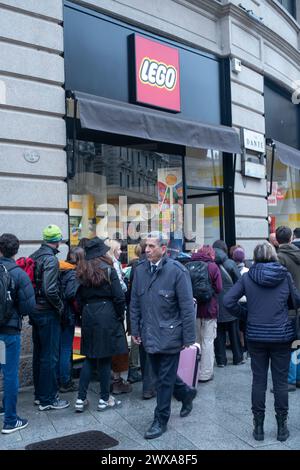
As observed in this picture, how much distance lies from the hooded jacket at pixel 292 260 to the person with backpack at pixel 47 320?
8.50 ft

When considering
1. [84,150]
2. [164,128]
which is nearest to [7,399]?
[84,150]

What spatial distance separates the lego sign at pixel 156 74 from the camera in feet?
27.1

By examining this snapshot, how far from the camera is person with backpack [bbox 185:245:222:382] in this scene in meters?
6.30

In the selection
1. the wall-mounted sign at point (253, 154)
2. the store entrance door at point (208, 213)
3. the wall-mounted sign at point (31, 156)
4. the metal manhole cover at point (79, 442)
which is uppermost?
the wall-mounted sign at point (253, 154)

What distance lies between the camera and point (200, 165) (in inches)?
388

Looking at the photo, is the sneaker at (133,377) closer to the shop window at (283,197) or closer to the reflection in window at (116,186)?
the reflection in window at (116,186)

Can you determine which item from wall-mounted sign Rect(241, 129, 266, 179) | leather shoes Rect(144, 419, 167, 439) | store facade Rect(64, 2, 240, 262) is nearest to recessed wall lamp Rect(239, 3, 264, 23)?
store facade Rect(64, 2, 240, 262)

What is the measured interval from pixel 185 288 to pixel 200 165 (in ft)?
18.1

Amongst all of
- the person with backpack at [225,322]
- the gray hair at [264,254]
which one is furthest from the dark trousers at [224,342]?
the gray hair at [264,254]

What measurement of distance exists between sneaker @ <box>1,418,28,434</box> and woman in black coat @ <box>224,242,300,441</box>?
2.21 m

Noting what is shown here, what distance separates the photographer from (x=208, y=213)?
32.7 feet

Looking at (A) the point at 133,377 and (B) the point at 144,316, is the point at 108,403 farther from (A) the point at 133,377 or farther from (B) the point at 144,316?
(B) the point at 144,316

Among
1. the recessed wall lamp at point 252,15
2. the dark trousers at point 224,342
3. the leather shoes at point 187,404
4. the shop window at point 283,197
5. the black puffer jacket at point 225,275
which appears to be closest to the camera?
the leather shoes at point 187,404

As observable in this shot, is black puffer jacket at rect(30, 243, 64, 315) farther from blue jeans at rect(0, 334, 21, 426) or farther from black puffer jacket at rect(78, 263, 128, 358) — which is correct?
blue jeans at rect(0, 334, 21, 426)
